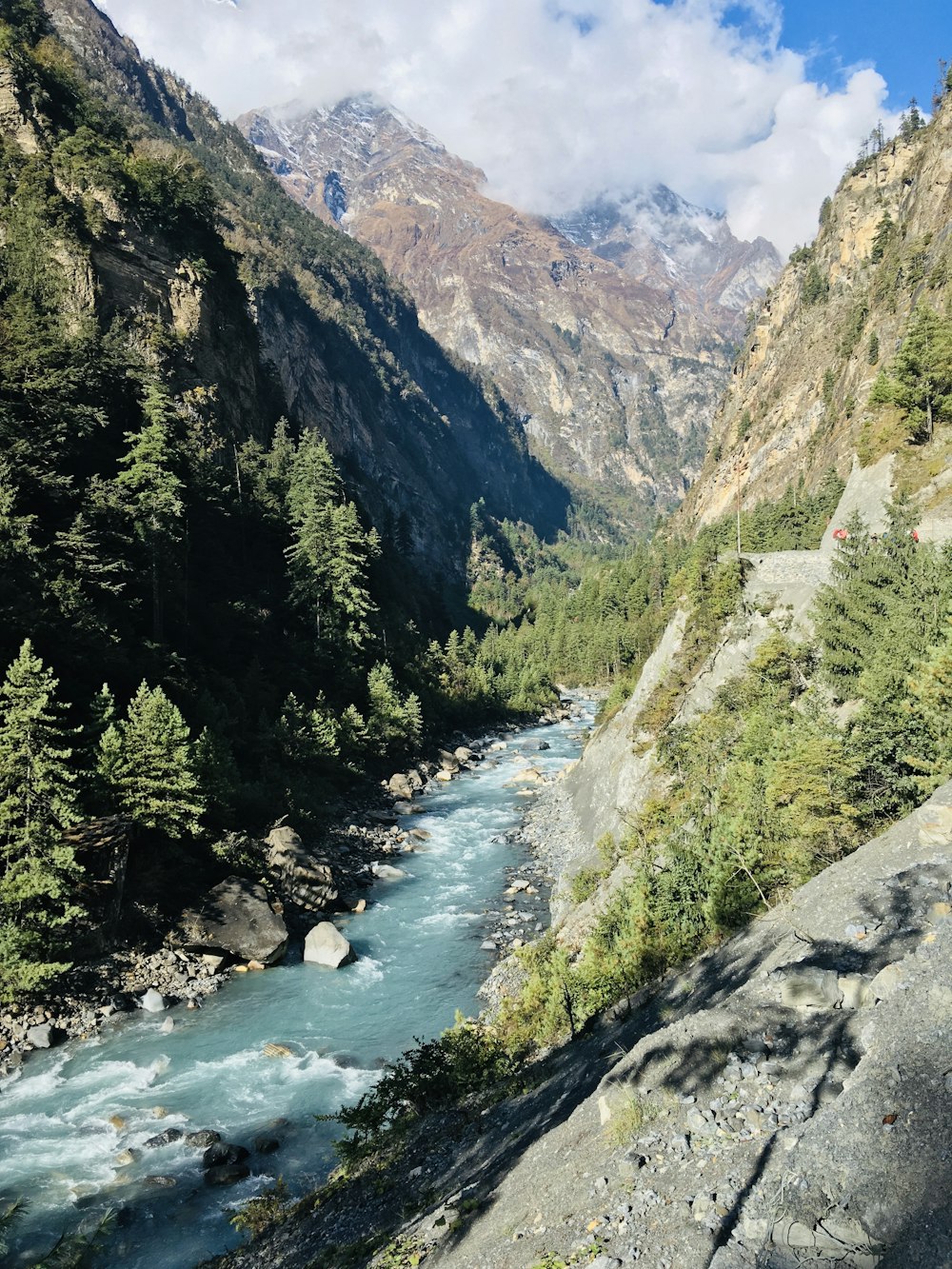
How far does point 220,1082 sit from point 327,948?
271 inches

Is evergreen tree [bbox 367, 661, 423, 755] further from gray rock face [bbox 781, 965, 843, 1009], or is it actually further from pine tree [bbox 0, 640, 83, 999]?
gray rock face [bbox 781, 965, 843, 1009]

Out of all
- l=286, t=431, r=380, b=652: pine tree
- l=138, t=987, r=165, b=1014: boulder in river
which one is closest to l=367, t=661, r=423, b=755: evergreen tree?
l=286, t=431, r=380, b=652: pine tree

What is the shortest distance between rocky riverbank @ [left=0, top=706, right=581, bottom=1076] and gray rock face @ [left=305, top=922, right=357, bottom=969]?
1062 mm

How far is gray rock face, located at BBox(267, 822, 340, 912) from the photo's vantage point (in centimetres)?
3009

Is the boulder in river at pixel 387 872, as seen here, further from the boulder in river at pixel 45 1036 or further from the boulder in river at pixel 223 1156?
the boulder in river at pixel 223 1156

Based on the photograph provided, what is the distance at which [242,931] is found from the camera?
85.8 feet

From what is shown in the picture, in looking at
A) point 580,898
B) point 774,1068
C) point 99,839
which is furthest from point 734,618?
point 99,839

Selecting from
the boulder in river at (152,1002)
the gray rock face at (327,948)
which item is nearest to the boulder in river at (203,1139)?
the boulder in river at (152,1002)

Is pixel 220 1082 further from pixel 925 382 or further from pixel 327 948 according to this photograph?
pixel 925 382

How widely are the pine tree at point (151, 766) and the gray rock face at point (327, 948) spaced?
6292 mm

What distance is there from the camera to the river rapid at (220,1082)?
14.9m

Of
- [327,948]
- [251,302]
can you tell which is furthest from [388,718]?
[251,302]

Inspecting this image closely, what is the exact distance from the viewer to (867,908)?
10.9 m

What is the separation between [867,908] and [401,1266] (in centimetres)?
831
